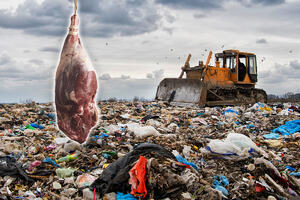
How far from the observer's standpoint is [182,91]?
36.9 feet

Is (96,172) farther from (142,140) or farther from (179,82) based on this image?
(179,82)

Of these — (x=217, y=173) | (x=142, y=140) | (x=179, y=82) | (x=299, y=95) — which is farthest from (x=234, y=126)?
(x=299, y=95)

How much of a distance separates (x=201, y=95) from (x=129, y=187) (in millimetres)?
7871

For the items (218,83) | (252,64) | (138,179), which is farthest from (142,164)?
(252,64)

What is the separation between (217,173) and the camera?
12.9 ft

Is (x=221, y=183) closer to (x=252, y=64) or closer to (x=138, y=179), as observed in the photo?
(x=138, y=179)

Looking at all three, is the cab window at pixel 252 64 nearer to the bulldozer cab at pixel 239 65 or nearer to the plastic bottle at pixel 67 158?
the bulldozer cab at pixel 239 65

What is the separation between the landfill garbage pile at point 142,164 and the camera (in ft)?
9.70

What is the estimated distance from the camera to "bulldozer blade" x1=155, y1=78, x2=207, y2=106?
10531 millimetres

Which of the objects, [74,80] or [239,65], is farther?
[239,65]

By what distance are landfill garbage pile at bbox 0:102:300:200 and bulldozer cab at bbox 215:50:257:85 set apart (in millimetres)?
5615

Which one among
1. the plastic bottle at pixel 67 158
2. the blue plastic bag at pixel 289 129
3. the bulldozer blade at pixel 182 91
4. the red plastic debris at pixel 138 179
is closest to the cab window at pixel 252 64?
the bulldozer blade at pixel 182 91

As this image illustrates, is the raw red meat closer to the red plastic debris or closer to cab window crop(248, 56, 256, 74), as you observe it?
the red plastic debris

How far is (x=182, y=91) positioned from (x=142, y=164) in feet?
→ 27.9
